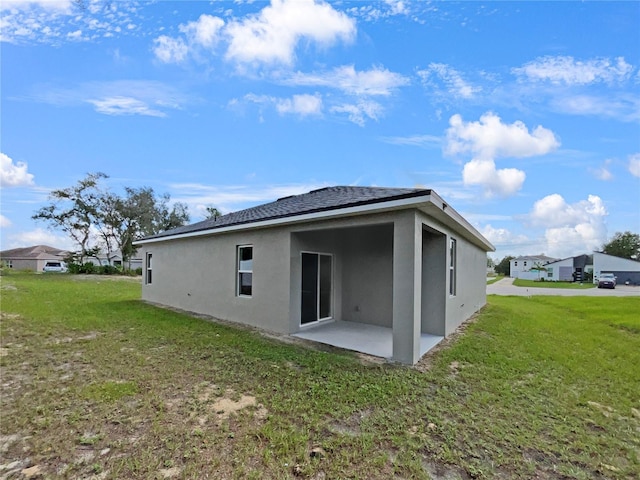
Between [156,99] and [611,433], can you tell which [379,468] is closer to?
[611,433]

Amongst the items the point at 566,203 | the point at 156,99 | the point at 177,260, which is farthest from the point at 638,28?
the point at 566,203

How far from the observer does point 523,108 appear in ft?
38.6

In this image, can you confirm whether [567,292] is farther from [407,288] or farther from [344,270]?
[407,288]

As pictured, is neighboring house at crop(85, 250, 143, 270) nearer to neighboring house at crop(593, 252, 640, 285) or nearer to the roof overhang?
the roof overhang

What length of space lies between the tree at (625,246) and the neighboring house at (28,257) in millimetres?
98853

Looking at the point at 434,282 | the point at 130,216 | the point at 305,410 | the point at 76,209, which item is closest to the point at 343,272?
the point at 434,282

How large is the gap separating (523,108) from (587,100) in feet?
6.17

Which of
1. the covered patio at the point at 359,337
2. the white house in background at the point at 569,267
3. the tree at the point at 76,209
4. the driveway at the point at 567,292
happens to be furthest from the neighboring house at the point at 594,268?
the tree at the point at 76,209

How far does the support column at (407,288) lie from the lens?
5875mm

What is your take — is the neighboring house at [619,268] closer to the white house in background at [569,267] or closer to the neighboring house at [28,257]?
the white house in background at [569,267]

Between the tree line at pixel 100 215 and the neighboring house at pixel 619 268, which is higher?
the tree line at pixel 100 215

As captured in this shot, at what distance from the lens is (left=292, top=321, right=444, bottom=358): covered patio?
22.6 feet

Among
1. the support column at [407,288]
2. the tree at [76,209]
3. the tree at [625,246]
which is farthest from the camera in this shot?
the tree at [625,246]

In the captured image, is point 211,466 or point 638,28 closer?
point 211,466
